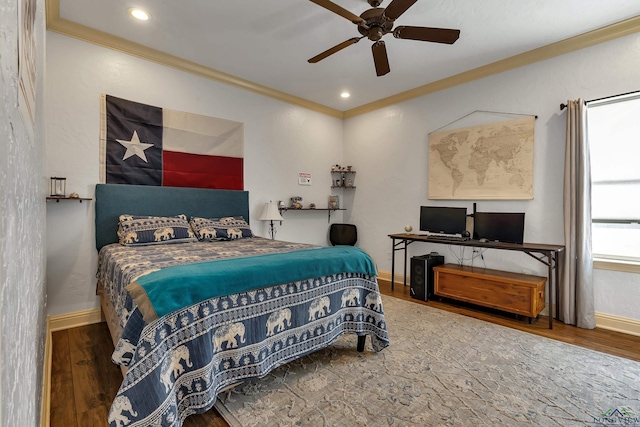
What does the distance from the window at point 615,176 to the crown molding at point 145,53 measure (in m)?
3.69

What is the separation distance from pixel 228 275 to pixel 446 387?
1.53 m

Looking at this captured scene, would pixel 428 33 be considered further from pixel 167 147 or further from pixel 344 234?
pixel 344 234

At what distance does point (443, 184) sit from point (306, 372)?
10.1ft

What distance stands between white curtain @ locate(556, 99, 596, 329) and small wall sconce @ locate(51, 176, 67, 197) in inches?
193

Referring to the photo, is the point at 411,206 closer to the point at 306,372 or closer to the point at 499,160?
the point at 499,160

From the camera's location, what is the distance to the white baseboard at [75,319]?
9.22ft

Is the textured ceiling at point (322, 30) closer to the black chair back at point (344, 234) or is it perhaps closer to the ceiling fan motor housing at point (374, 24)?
the ceiling fan motor housing at point (374, 24)

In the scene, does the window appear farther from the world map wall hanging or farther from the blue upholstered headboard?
the blue upholstered headboard

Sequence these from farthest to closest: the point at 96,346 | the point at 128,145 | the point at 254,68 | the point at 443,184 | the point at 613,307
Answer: the point at 443,184 → the point at 254,68 → the point at 128,145 → the point at 613,307 → the point at 96,346

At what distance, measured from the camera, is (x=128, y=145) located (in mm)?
3260

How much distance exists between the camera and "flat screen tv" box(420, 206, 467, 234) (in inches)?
149

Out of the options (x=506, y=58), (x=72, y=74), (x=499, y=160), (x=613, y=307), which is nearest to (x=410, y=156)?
(x=499, y=160)

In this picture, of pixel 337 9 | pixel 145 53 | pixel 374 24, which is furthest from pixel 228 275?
pixel 145 53

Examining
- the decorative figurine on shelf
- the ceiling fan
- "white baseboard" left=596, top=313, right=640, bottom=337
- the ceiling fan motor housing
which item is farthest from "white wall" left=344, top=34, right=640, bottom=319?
the ceiling fan motor housing
